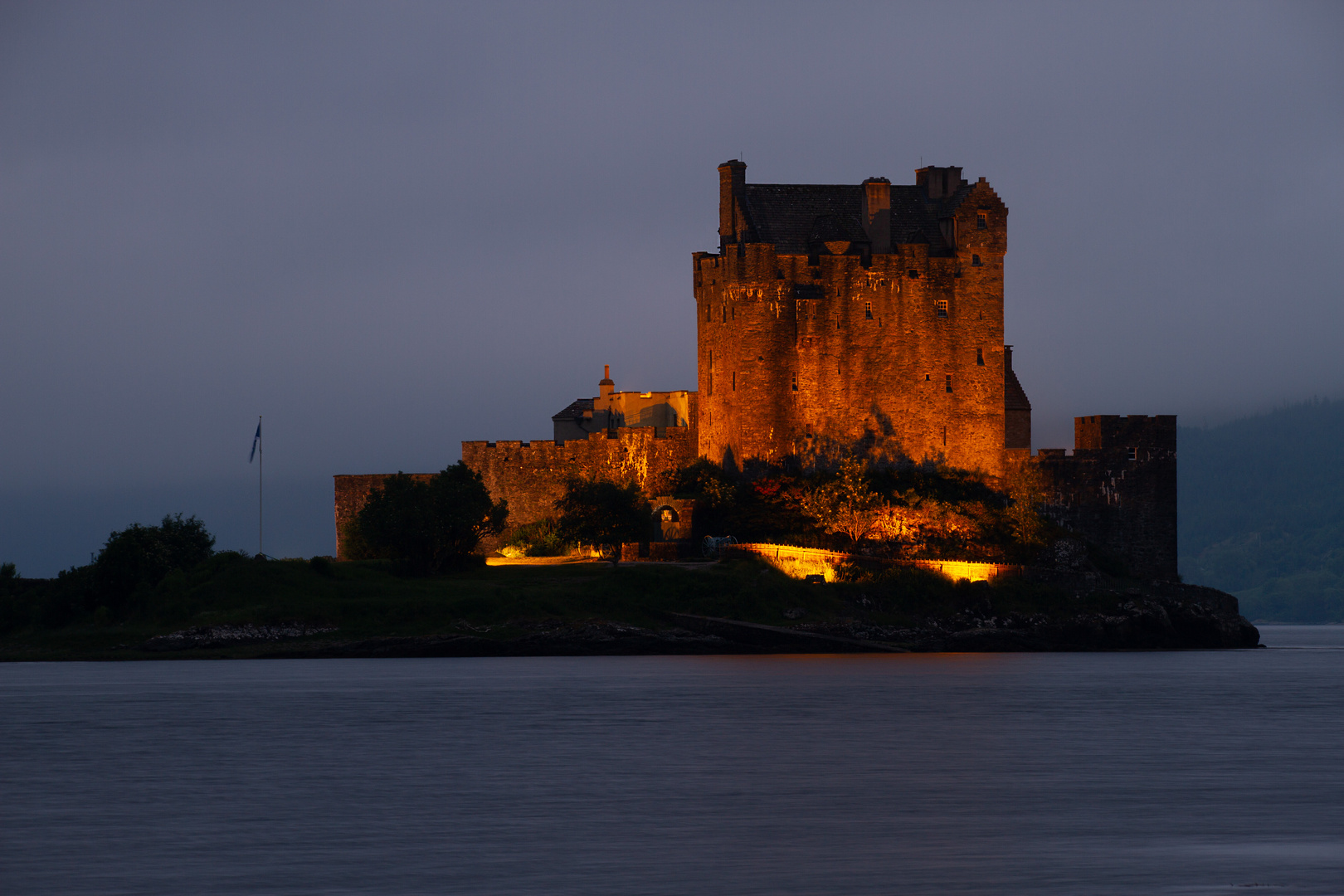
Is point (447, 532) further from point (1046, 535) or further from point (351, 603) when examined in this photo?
point (1046, 535)

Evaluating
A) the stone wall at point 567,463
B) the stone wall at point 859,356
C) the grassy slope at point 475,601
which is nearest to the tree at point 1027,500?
the stone wall at point 859,356

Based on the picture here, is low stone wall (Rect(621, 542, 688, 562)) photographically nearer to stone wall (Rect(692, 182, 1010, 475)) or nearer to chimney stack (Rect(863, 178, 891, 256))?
stone wall (Rect(692, 182, 1010, 475))

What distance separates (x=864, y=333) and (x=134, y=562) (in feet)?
110

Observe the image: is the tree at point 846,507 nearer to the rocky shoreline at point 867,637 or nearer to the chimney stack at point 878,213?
the rocky shoreline at point 867,637

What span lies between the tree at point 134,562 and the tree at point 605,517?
53.2ft

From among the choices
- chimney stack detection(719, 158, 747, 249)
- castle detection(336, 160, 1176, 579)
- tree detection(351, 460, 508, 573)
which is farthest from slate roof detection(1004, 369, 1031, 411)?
tree detection(351, 460, 508, 573)

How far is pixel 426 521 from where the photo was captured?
2936 inches

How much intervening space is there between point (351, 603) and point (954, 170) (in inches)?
1425

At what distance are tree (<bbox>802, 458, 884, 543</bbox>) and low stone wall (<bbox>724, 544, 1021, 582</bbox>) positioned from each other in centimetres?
201

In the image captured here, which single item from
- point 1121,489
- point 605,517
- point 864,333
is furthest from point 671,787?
point 1121,489

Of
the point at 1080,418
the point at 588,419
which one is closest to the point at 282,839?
the point at 1080,418

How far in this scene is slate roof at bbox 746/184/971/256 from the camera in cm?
8256

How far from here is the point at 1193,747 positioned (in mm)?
34250

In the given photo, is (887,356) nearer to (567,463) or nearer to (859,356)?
(859,356)
